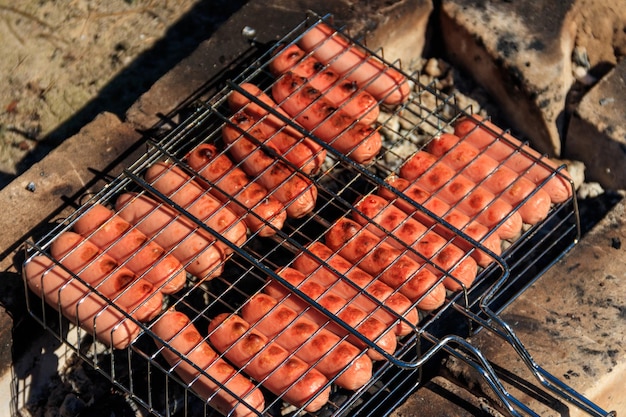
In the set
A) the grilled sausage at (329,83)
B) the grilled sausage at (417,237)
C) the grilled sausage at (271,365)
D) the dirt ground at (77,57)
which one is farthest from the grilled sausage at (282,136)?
the dirt ground at (77,57)

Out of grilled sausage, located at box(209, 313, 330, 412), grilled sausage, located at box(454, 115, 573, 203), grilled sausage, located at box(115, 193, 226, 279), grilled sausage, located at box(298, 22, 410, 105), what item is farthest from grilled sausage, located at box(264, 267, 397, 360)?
grilled sausage, located at box(298, 22, 410, 105)

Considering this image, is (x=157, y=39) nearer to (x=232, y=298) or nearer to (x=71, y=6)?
(x=71, y=6)

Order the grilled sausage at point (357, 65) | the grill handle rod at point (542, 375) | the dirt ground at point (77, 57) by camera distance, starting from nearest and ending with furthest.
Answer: the grill handle rod at point (542, 375) < the grilled sausage at point (357, 65) < the dirt ground at point (77, 57)

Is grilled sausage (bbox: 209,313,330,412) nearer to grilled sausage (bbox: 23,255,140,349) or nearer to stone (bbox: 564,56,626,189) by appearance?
grilled sausage (bbox: 23,255,140,349)

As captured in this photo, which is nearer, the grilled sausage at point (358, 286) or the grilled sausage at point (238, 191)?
the grilled sausage at point (358, 286)

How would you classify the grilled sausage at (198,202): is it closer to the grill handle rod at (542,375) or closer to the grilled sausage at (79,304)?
the grilled sausage at (79,304)

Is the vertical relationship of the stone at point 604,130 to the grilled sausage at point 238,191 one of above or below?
below
